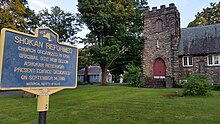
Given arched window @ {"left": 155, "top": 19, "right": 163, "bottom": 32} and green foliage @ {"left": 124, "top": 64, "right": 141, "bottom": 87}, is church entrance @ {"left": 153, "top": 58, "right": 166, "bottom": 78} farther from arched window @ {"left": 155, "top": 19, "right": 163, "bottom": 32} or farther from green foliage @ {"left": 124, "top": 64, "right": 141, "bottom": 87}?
arched window @ {"left": 155, "top": 19, "right": 163, "bottom": 32}

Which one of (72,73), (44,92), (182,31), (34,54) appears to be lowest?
(44,92)

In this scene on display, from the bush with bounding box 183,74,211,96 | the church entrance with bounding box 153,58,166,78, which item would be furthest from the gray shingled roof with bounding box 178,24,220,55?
the bush with bounding box 183,74,211,96

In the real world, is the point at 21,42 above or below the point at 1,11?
below

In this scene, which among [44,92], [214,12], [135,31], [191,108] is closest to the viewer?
[44,92]

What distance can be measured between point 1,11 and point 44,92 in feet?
71.9

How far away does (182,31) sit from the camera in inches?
1045

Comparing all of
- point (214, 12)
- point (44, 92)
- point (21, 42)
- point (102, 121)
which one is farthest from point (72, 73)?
point (214, 12)

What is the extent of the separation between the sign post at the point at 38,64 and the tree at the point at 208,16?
3730 centimetres

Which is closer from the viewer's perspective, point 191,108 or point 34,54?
point 34,54

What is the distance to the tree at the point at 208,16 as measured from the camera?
3753 centimetres

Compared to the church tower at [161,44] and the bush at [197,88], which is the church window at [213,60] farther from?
the bush at [197,88]

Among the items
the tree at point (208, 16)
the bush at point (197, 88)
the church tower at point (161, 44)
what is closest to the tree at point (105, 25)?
the church tower at point (161, 44)

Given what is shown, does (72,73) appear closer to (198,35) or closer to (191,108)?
(191,108)

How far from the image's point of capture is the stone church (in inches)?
896
